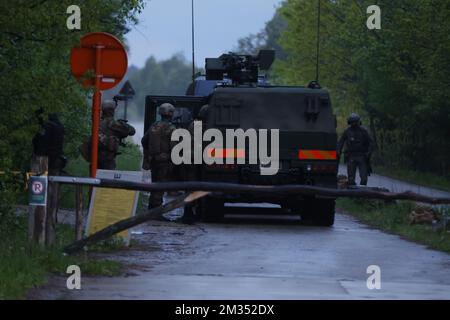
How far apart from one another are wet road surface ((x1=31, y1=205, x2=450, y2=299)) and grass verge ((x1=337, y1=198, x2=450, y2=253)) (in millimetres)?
331

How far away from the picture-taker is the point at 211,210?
20891 millimetres

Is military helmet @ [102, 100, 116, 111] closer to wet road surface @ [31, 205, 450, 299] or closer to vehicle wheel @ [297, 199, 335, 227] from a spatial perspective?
wet road surface @ [31, 205, 450, 299]

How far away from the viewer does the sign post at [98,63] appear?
50.0 ft

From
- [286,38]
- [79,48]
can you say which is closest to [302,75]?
[286,38]

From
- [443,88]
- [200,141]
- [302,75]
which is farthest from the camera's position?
[302,75]

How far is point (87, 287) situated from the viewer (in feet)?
38.1

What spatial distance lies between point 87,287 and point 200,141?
9.41 meters

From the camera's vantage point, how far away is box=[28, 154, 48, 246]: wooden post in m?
13.3

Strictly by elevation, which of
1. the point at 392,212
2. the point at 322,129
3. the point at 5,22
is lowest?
the point at 392,212

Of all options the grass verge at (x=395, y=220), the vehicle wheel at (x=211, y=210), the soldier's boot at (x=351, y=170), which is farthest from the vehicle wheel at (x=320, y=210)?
the soldier's boot at (x=351, y=170)

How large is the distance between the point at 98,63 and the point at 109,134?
5.31 m

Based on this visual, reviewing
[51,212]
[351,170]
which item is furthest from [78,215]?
[351,170]

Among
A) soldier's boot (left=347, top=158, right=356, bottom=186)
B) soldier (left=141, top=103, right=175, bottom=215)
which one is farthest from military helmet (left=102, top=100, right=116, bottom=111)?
soldier's boot (left=347, top=158, right=356, bottom=186)

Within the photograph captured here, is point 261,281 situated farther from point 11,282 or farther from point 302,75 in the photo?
point 302,75
